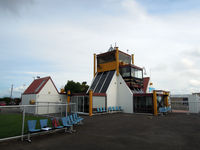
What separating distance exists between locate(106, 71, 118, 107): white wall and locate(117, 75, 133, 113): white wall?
0.61 m

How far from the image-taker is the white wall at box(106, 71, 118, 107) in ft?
79.9

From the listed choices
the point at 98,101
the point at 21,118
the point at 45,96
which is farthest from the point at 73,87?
the point at 21,118

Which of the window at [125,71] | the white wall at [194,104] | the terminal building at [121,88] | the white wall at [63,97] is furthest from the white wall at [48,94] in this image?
the white wall at [194,104]

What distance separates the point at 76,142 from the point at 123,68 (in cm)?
2061

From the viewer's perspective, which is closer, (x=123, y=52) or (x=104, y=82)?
(x=104, y=82)

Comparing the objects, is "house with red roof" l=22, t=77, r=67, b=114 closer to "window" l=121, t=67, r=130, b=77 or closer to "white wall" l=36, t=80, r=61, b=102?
"white wall" l=36, t=80, r=61, b=102

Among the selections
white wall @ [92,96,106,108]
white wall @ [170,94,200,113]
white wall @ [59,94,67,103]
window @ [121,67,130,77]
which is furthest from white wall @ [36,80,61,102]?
white wall @ [170,94,200,113]

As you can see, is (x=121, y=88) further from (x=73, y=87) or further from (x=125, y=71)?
(x=73, y=87)

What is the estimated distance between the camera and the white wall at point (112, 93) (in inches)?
959

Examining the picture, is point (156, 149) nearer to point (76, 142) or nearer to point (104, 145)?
point (104, 145)

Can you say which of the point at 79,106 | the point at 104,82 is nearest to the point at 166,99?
the point at 104,82

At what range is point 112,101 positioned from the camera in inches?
981

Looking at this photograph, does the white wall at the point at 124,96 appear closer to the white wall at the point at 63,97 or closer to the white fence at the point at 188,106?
the white fence at the point at 188,106

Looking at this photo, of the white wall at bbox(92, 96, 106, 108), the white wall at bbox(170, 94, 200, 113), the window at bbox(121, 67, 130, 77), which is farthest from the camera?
the window at bbox(121, 67, 130, 77)
